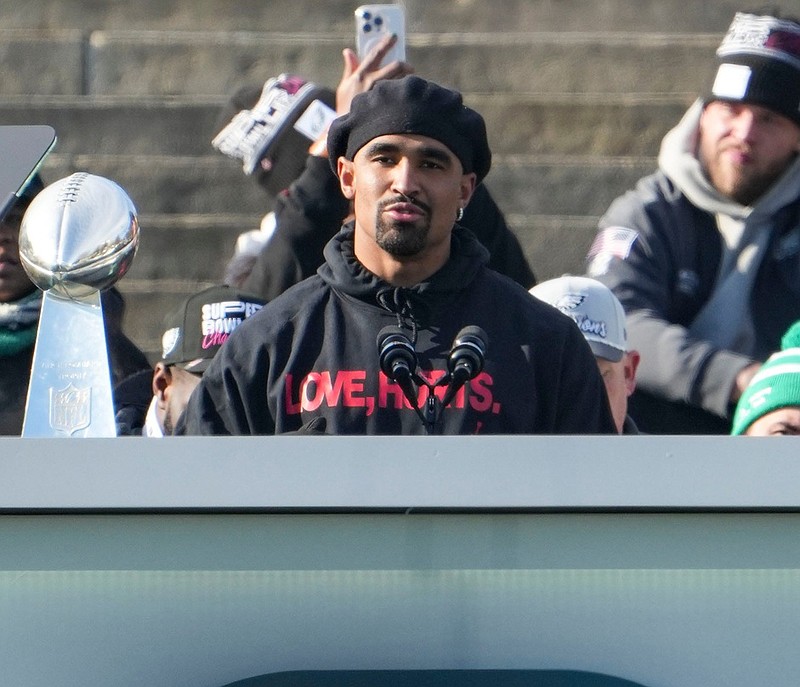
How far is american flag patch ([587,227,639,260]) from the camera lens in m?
4.14

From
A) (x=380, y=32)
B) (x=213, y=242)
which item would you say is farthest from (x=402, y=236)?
(x=213, y=242)

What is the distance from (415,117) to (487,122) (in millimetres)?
3696

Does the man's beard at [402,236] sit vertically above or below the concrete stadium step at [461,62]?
above

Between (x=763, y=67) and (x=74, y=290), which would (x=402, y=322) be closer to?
(x=74, y=290)

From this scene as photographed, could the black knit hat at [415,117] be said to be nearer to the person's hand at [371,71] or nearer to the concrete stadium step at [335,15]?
the person's hand at [371,71]

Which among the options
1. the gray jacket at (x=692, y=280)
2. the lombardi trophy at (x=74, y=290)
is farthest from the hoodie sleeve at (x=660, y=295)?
the lombardi trophy at (x=74, y=290)

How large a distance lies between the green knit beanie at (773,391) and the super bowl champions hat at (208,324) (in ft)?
3.97

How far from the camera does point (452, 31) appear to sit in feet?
23.8

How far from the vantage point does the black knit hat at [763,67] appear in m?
4.07

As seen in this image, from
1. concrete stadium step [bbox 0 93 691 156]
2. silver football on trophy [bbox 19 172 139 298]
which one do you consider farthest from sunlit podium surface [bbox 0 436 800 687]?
concrete stadium step [bbox 0 93 691 156]

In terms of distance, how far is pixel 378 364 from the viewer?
2727 millimetres

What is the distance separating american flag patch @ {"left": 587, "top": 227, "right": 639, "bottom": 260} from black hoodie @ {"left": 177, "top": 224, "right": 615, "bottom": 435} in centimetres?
116

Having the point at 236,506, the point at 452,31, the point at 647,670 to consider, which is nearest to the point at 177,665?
the point at 236,506

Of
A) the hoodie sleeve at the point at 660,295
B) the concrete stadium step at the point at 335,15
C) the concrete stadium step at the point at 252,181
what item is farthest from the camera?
the concrete stadium step at the point at 335,15
